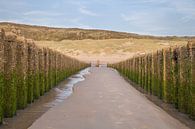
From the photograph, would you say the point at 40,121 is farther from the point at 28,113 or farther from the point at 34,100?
the point at 34,100

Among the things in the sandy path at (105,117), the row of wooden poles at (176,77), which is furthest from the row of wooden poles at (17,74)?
the row of wooden poles at (176,77)

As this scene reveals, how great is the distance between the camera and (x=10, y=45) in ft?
38.2

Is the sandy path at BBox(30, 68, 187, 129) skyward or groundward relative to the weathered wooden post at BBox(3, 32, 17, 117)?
groundward

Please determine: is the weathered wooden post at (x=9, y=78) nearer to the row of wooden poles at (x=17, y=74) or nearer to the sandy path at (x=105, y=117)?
the row of wooden poles at (x=17, y=74)

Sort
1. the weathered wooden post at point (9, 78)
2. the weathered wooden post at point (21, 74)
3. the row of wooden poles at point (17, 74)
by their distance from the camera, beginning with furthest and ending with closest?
1. the weathered wooden post at point (21, 74)
2. the weathered wooden post at point (9, 78)
3. the row of wooden poles at point (17, 74)

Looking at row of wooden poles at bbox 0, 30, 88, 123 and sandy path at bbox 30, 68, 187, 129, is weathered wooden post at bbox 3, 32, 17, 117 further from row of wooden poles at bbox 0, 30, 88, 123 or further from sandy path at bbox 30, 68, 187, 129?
sandy path at bbox 30, 68, 187, 129

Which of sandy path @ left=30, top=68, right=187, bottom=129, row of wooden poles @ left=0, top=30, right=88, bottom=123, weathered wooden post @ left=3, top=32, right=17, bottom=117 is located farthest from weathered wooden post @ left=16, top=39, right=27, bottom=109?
sandy path @ left=30, top=68, right=187, bottom=129

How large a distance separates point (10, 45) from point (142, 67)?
50.4 feet

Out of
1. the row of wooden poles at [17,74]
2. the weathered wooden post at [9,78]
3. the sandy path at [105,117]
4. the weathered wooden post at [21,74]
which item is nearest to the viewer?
the sandy path at [105,117]

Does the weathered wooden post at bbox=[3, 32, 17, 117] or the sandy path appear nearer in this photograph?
the sandy path

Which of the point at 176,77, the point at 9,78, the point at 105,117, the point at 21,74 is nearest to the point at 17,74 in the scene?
the point at 21,74

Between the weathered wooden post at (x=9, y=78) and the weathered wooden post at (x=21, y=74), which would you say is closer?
the weathered wooden post at (x=9, y=78)

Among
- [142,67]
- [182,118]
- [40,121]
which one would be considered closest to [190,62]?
[182,118]

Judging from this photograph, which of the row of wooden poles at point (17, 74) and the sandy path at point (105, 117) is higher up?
the row of wooden poles at point (17, 74)
